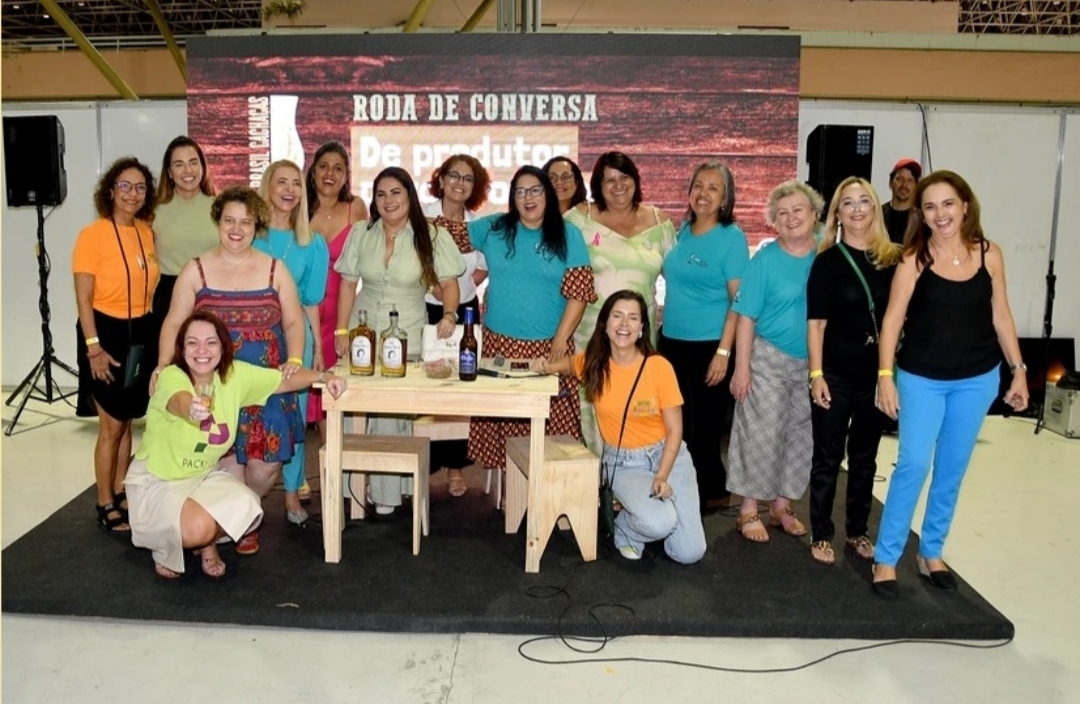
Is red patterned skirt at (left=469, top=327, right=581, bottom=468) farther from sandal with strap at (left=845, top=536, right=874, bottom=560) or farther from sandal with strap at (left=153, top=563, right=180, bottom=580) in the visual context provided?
sandal with strap at (left=153, top=563, right=180, bottom=580)

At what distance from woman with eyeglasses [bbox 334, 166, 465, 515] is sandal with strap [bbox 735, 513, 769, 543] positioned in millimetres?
1433

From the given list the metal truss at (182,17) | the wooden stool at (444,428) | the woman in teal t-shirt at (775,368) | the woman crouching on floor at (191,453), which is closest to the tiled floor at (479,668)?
the woman crouching on floor at (191,453)

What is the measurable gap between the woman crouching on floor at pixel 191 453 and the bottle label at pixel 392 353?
225 millimetres

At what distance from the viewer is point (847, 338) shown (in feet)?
11.4

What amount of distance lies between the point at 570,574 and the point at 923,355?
4.65 ft

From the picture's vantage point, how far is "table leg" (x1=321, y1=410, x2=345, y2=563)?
3.40m

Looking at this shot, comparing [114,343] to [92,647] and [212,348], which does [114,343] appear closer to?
[212,348]

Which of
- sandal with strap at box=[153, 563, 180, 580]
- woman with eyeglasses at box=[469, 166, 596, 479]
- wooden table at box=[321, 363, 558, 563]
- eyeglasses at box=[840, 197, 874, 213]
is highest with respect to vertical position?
eyeglasses at box=[840, 197, 874, 213]

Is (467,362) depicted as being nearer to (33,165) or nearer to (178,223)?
(178,223)

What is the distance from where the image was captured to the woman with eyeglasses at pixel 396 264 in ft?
12.4

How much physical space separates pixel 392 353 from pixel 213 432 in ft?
2.18

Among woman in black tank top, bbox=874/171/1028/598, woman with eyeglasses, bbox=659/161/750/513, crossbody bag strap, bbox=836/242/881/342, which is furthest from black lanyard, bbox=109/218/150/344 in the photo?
woman in black tank top, bbox=874/171/1028/598

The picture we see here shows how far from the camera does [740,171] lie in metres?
5.52

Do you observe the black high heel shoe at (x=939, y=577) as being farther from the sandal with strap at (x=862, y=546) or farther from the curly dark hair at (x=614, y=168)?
the curly dark hair at (x=614, y=168)
